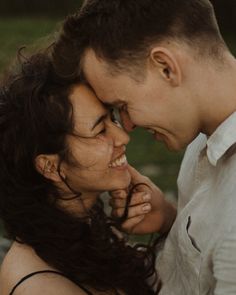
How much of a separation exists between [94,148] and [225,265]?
77 cm

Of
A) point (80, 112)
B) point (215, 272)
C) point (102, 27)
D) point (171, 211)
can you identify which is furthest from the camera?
point (171, 211)

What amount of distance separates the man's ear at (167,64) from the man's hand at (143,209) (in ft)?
2.40

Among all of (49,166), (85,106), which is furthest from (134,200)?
(85,106)

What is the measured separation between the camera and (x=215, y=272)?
248 cm

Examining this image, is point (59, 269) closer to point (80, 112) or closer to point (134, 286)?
point (134, 286)

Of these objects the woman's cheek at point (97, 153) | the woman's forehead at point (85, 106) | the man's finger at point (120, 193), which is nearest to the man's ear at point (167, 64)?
the woman's forehead at point (85, 106)

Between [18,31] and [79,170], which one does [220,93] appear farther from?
[18,31]

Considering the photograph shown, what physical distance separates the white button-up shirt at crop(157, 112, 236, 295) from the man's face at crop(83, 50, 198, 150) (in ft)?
0.39

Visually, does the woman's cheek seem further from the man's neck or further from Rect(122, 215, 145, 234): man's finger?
the man's neck

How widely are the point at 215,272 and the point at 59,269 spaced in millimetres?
709

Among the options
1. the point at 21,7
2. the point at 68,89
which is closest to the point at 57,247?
the point at 68,89

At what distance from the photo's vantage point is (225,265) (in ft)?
8.00

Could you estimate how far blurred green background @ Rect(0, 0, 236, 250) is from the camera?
6.68 meters

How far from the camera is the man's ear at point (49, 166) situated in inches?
117
